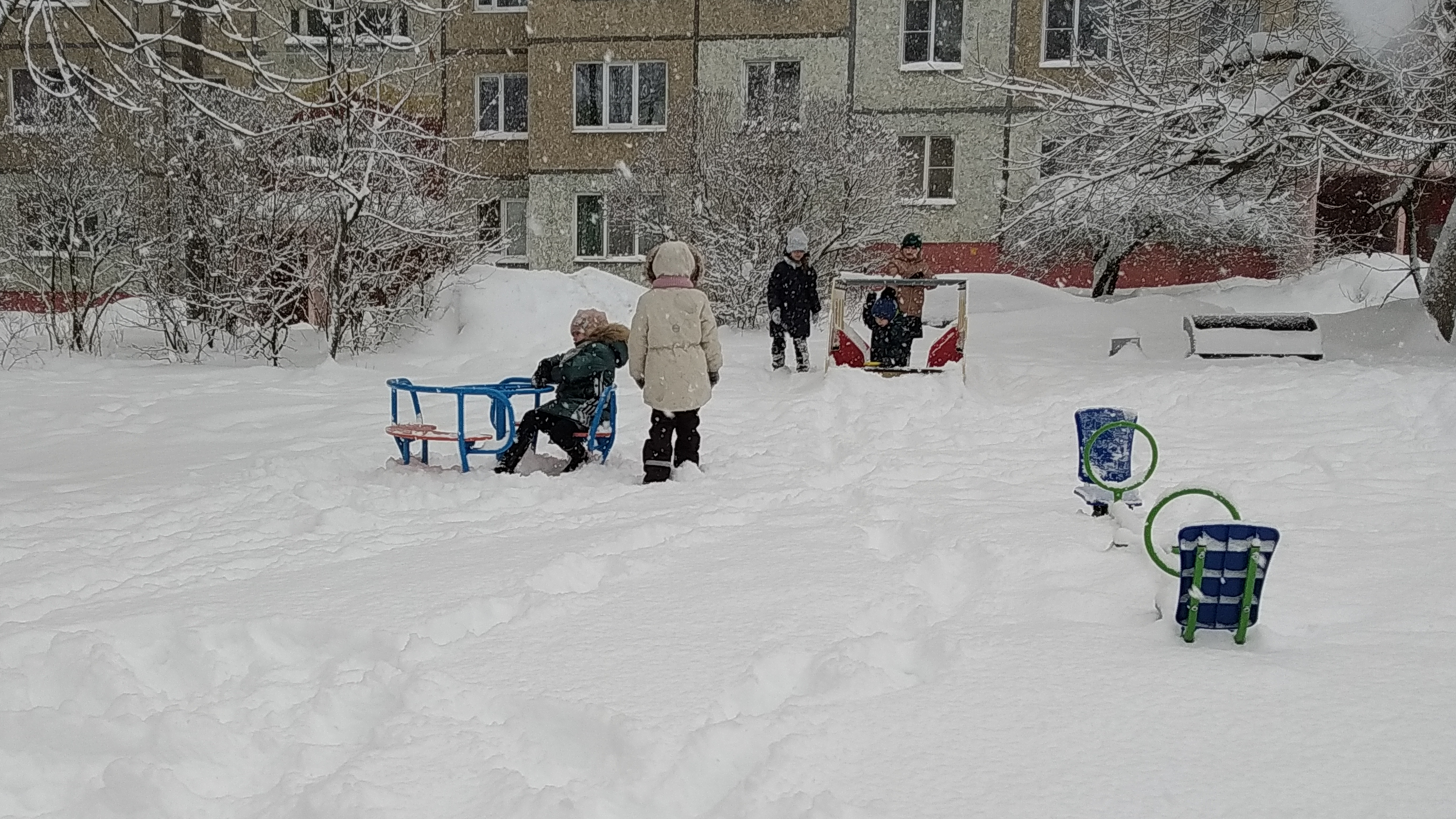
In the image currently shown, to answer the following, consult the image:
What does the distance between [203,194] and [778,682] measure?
11226 mm

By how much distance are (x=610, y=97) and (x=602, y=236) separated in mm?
2882

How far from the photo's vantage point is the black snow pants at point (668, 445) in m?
6.55

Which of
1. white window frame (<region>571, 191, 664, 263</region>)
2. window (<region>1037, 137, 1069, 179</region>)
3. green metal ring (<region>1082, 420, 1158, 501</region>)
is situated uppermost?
window (<region>1037, 137, 1069, 179</region>)

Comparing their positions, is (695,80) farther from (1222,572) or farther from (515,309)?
(1222,572)

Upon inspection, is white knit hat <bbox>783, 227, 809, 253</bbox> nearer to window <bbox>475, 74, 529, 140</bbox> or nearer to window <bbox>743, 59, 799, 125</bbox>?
window <bbox>743, 59, 799, 125</bbox>

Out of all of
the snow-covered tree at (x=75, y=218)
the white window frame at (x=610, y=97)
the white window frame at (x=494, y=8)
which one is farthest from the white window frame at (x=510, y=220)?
the snow-covered tree at (x=75, y=218)

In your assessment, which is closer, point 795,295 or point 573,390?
point 573,390

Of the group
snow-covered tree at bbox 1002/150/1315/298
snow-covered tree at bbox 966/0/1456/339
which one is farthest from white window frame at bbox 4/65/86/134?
snow-covered tree at bbox 1002/150/1315/298

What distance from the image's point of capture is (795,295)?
1089 cm

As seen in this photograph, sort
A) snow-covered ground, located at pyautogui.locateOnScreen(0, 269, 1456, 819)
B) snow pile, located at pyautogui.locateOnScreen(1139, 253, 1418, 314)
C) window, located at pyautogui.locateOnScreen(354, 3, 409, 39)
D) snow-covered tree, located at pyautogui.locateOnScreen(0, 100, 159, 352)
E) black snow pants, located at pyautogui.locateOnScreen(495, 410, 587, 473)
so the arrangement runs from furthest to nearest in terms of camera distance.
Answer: snow pile, located at pyautogui.locateOnScreen(1139, 253, 1418, 314) < snow-covered tree, located at pyautogui.locateOnScreen(0, 100, 159, 352) < window, located at pyautogui.locateOnScreen(354, 3, 409, 39) < black snow pants, located at pyautogui.locateOnScreen(495, 410, 587, 473) < snow-covered ground, located at pyautogui.locateOnScreen(0, 269, 1456, 819)

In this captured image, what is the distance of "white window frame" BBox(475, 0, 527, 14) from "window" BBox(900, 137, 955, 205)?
8593 millimetres

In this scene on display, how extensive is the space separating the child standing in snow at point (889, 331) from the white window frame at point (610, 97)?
13.7 meters

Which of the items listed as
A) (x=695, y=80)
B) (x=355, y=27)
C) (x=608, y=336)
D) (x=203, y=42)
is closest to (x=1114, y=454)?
(x=608, y=336)

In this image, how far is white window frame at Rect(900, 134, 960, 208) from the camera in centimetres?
2227
